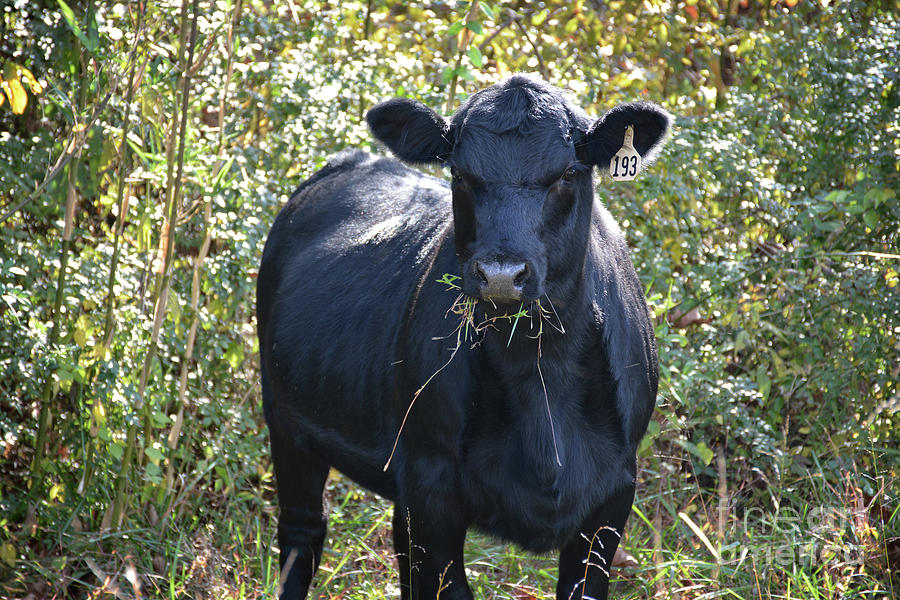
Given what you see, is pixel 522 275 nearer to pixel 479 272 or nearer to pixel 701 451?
pixel 479 272

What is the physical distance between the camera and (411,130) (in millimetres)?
3654

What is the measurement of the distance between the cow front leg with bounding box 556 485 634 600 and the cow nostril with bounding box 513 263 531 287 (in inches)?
39.7

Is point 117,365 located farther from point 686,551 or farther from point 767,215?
point 767,215

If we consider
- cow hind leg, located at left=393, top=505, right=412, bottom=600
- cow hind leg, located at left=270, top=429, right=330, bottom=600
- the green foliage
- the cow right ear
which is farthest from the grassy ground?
the cow right ear

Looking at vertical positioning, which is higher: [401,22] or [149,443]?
[401,22]

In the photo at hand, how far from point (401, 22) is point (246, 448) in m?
4.02

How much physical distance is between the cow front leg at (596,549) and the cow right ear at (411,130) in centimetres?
140

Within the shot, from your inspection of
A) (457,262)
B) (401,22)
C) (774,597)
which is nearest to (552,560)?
(774,597)

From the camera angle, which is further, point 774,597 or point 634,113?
point 774,597

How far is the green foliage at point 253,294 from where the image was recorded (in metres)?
4.49

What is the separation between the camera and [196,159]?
15.2 feet

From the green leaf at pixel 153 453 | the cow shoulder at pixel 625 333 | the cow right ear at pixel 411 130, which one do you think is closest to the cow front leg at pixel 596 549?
the cow shoulder at pixel 625 333

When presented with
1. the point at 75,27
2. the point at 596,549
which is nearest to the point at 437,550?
the point at 596,549

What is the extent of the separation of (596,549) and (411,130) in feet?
5.49
